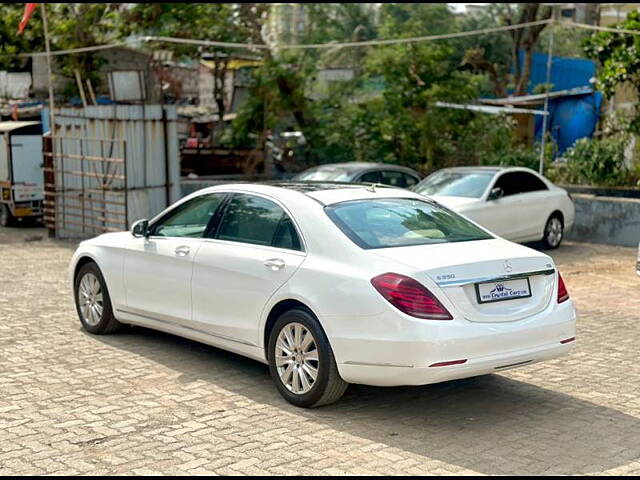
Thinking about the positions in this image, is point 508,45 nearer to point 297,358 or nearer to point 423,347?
point 297,358

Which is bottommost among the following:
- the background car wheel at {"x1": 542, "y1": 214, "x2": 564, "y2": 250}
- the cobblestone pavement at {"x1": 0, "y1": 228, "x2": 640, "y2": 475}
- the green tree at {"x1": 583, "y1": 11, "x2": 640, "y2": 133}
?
the background car wheel at {"x1": 542, "y1": 214, "x2": 564, "y2": 250}

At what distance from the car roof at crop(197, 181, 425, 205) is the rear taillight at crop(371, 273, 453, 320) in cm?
122

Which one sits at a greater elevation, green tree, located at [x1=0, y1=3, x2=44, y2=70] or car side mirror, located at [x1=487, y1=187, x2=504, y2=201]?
green tree, located at [x1=0, y1=3, x2=44, y2=70]

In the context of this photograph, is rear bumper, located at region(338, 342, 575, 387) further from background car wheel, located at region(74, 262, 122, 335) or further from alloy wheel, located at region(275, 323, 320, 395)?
background car wheel, located at region(74, 262, 122, 335)

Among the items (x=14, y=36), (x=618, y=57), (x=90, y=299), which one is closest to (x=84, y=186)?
(x=90, y=299)

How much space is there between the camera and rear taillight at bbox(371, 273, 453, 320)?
19.4ft

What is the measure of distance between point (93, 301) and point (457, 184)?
25.9ft

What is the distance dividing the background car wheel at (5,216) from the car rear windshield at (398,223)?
15.1 m

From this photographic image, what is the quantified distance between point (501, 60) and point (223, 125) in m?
16.8

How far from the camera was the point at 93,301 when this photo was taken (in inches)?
350

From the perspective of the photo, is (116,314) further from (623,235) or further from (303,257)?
(623,235)

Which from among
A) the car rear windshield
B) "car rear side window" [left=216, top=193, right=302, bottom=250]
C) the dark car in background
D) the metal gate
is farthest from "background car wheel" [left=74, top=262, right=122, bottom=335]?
the metal gate

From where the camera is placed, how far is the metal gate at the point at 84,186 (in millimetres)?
16891

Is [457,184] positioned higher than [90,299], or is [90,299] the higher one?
[457,184]
